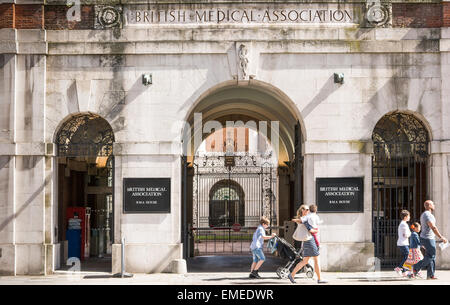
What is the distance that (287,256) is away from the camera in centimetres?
1513

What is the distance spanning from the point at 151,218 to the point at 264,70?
15.8ft

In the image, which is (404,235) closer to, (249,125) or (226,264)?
(226,264)

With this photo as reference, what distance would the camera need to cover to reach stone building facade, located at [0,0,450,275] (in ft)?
53.7

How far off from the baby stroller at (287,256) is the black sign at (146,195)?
2.98 metres

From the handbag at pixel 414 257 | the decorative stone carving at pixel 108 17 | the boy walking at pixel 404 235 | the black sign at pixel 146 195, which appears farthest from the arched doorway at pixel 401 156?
the decorative stone carving at pixel 108 17

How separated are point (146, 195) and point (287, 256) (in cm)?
393

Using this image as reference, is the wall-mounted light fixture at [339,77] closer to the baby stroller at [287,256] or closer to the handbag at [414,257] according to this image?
the baby stroller at [287,256]

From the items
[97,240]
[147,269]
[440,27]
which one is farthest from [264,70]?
[97,240]

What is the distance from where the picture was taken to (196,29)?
649 inches

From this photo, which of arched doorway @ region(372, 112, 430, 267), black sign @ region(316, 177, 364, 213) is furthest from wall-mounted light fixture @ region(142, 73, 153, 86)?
arched doorway @ region(372, 112, 430, 267)

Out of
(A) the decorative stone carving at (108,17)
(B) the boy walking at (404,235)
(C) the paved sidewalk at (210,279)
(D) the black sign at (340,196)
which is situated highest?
(A) the decorative stone carving at (108,17)

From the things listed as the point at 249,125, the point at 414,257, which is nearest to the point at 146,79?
the point at 414,257

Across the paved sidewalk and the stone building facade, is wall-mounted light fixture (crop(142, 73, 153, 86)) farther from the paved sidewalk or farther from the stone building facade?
the paved sidewalk

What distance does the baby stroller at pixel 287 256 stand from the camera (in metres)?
14.8
